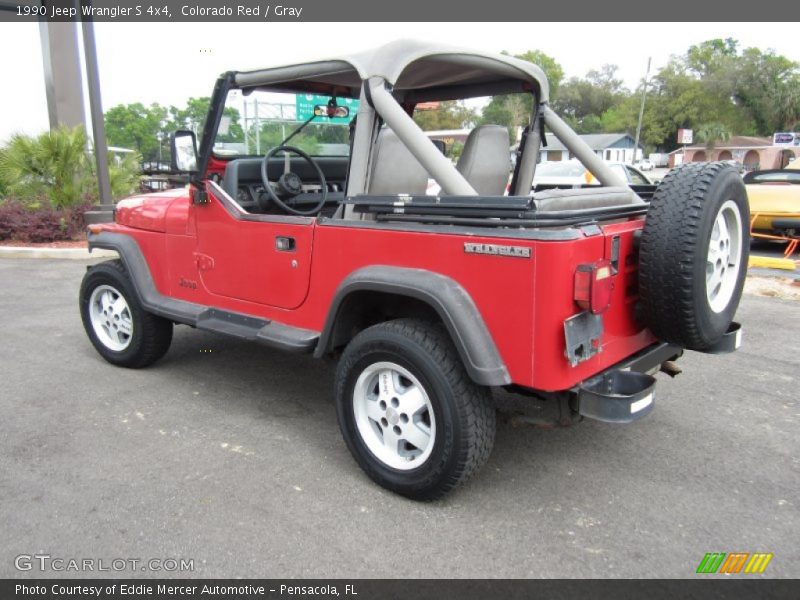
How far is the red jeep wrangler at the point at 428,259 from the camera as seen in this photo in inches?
103

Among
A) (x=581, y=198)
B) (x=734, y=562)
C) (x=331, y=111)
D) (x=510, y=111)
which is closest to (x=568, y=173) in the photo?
(x=510, y=111)

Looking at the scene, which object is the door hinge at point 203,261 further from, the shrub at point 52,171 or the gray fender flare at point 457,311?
the shrub at point 52,171

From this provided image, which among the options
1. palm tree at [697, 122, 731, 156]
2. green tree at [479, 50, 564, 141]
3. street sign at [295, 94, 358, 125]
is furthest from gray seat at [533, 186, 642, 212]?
palm tree at [697, 122, 731, 156]

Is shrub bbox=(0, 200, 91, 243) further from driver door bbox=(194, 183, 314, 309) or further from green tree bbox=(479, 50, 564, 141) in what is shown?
green tree bbox=(479, 50, 564, 141)

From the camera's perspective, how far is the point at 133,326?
454 centimetres

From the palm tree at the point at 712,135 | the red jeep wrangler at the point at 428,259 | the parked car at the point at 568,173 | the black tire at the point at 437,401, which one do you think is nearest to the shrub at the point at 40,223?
the red jeep wrangler at the point at 428,259

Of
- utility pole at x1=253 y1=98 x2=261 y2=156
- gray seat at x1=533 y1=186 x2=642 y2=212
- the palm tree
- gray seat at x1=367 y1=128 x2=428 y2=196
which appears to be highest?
the palm tree

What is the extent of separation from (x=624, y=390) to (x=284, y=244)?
6.40 feet

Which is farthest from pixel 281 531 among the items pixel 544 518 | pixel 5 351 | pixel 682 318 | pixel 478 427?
pixel 5 351

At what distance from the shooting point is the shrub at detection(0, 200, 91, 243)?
34.3 ft

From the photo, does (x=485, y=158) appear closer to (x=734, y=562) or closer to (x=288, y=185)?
(x=288, y=185)

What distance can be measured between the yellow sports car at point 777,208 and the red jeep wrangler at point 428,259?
290 inches

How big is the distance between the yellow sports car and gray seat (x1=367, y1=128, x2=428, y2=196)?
818 cm

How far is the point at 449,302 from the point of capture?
267cm
